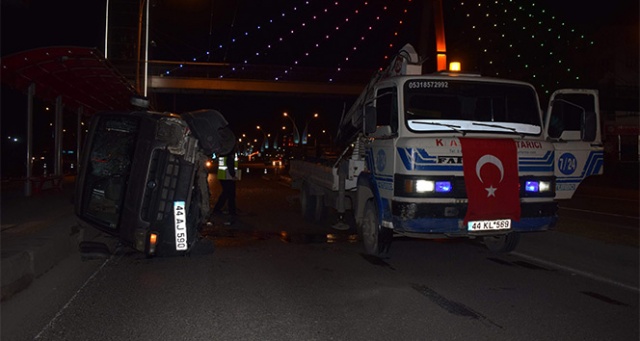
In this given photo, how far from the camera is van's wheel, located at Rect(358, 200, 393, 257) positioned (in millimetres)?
8555

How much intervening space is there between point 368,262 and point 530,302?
2.72 meters

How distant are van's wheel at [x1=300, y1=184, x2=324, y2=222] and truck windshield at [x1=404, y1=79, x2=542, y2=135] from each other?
17.8ft

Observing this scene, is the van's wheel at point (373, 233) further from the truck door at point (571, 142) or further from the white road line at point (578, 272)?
the truck door at point (571, 142)

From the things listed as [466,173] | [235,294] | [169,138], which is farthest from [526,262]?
[169,138]

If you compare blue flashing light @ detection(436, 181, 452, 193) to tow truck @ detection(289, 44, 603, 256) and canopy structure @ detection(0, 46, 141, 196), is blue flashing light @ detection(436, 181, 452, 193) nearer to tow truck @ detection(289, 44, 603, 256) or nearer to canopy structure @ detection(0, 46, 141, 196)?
tow truck @ detection(289, 44, 603, 256)

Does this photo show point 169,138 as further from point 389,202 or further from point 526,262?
point 526,262

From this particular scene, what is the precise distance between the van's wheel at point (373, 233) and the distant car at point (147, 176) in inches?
97.5

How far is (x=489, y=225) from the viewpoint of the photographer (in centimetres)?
777

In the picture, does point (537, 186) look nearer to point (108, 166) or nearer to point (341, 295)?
point (341, 295)

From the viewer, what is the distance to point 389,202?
7926mm

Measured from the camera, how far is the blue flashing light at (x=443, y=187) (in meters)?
7.60

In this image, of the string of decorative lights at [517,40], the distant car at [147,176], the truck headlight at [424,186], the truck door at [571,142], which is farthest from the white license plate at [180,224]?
the string of decorative lights at [517,40]

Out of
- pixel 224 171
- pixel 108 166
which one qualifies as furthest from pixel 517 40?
pixel 108 166

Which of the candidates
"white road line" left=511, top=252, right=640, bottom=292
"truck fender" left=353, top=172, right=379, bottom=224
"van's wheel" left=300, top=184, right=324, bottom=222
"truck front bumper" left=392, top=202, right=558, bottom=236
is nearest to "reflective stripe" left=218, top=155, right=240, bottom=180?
"van's wheel" left=300, top=184, right=324, bottom=222
